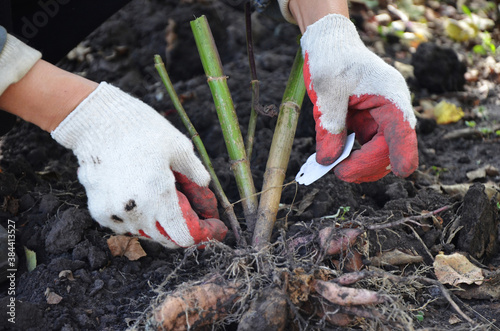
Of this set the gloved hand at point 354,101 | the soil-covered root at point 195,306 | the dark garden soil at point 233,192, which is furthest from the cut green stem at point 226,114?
the soil-covered root at point 195,306

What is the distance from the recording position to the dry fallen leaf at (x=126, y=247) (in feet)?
5.26

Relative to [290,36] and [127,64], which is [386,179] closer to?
[290,36]

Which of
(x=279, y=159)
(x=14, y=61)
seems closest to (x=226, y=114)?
(x=279, y=159)

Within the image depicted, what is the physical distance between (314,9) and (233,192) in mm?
730

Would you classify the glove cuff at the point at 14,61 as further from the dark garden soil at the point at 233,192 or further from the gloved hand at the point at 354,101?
the gloved hand at the point at 354,101

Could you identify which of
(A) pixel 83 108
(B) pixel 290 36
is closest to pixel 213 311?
(A) pixel 83 108

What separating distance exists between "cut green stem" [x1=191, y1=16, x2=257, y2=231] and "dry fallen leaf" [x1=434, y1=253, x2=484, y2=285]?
0.62 meters

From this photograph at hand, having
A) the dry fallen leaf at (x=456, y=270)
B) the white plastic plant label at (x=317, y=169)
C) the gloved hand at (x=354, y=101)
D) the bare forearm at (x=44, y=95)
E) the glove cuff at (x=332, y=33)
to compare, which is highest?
the bare forearm at (x=44, y=95)

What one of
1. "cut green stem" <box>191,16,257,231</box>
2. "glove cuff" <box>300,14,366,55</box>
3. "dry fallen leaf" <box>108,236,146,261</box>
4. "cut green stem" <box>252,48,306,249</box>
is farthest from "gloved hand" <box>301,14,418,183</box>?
"dry fallen leaf" <box>108,236,146,261</box>

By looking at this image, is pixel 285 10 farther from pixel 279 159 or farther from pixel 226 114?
pixel 279 159

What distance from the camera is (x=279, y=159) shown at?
5.74 feet

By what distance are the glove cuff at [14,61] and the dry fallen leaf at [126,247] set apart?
555mm

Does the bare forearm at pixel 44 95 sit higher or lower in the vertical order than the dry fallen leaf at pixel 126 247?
higher

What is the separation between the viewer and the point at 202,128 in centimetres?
231
